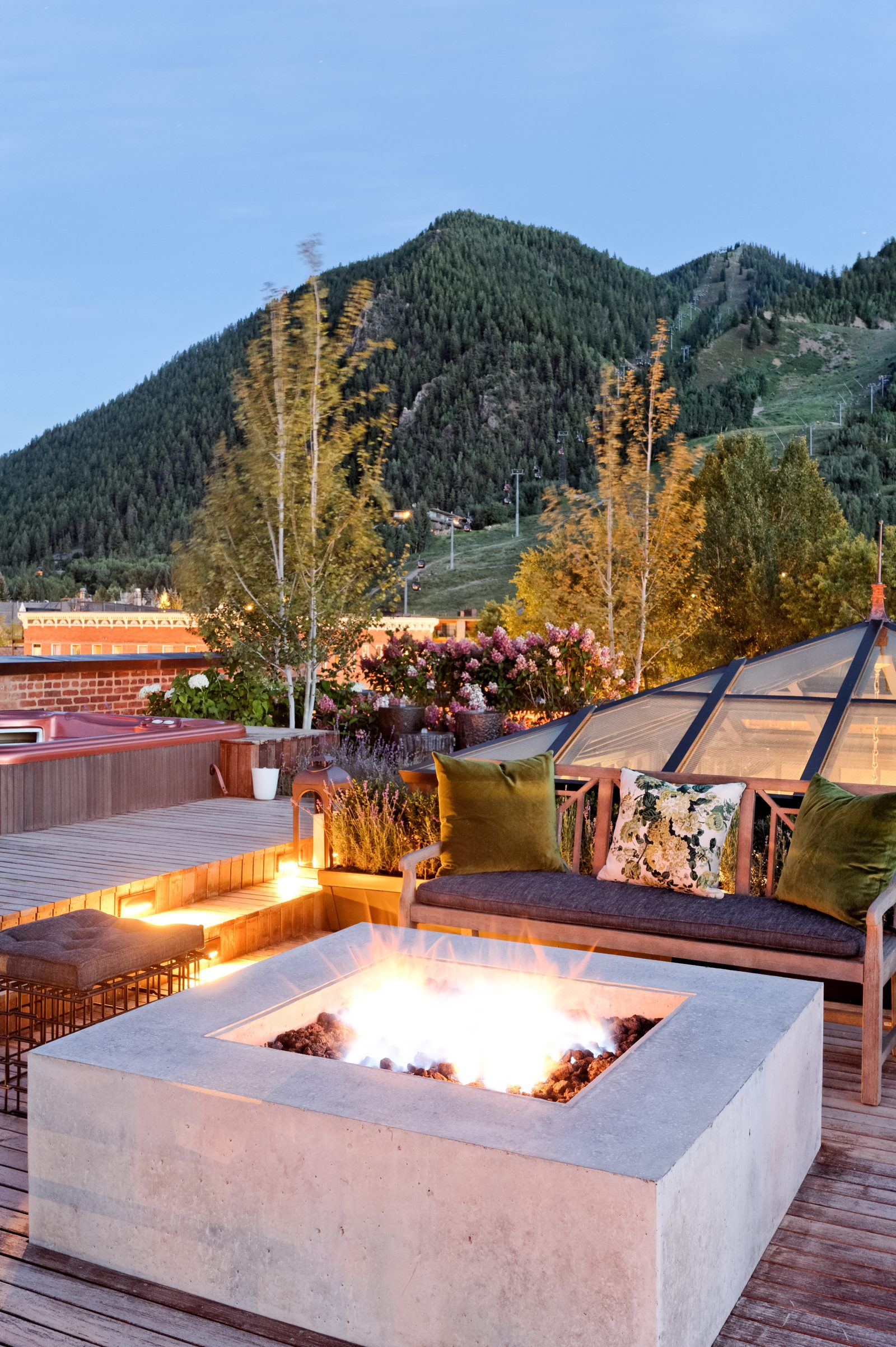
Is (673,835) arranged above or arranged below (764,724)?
below

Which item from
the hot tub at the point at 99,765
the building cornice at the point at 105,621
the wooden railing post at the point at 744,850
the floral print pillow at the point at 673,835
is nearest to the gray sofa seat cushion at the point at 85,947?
the floral print pillow at the point at 673,835

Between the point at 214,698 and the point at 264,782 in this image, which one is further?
the point at 214,698

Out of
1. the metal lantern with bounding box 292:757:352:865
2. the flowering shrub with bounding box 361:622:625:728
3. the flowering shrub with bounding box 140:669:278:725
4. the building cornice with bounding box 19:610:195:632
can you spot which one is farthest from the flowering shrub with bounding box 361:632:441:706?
the building cornice with bounding box 19:610:195:632

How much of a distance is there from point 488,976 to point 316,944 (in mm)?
565

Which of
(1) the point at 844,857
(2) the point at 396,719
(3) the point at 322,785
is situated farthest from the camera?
(2) the point at 396,719

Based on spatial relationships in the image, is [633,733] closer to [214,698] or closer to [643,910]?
[643,910]

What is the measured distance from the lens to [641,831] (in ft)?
13.1

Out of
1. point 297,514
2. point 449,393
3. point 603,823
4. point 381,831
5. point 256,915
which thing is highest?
point 449,393

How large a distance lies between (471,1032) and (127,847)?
288cm

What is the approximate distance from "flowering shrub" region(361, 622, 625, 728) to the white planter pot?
7.79 ft

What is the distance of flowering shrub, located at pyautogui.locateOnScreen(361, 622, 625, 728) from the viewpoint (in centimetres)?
934

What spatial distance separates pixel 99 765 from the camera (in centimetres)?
639

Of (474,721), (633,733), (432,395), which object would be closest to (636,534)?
(474,721)

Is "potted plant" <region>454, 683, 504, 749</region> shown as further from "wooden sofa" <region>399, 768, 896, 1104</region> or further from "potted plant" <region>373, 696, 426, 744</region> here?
"wooden sofa" <region>399, 768, 896, 1104</region>
